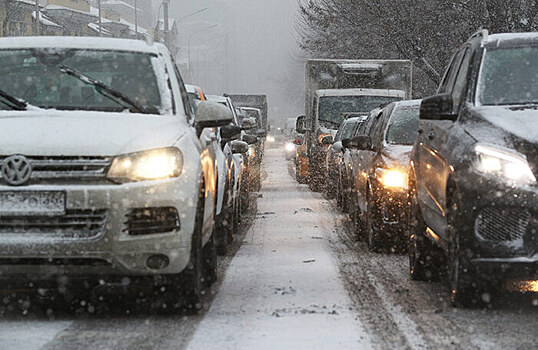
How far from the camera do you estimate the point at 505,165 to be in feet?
22.8

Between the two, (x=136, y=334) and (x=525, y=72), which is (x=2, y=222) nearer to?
(x=136, y=334)

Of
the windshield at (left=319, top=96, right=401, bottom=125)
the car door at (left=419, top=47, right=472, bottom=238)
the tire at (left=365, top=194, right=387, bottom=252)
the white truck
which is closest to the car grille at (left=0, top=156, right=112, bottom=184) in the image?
the car door at (left=419, top=47, right=472, bottom=238)

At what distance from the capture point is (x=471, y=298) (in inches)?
290

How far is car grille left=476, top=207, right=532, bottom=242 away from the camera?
6.84 meters

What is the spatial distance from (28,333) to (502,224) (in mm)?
2905

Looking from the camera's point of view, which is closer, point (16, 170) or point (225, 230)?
point (16, 170)

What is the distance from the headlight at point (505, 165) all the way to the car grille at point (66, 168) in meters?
2.31

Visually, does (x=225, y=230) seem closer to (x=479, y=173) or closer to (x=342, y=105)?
(x=479, y=173)

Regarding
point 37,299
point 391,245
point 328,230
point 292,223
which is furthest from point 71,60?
point 292,223

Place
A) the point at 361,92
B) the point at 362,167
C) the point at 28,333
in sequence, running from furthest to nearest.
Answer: the point at 361,92 < the point at 362,167 < the point at 28,333

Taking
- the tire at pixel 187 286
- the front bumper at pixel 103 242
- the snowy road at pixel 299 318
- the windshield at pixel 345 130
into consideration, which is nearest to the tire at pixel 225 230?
the snowy road at pixel 299 318

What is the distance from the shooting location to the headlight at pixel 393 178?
11.5 metres

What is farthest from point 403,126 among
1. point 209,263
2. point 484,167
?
point 484,167

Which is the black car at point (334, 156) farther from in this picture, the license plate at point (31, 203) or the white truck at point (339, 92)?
the license plate at point (31, 203)
